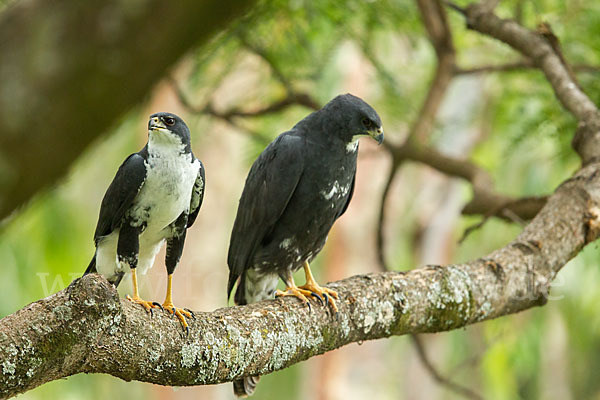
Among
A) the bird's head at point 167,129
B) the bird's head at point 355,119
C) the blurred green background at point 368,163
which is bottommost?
the bird's head at point 167,129

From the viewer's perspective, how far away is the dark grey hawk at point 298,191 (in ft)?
12.7

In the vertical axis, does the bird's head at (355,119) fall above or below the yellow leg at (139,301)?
above

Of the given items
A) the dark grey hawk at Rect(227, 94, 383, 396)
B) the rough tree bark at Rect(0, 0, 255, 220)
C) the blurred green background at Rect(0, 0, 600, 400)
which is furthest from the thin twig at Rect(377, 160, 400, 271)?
the rough tree bark at Rect(0, 0, 255, 220)

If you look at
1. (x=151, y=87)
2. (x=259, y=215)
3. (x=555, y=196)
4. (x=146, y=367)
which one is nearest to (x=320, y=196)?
(x=259, y=215)

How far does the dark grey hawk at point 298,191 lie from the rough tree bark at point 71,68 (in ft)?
9.28

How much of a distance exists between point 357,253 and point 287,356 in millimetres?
7855

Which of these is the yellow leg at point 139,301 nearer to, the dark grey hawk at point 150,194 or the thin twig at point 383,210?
the dark grey hawk at point 150,194

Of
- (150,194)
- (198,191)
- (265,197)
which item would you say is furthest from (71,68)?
(265,197)

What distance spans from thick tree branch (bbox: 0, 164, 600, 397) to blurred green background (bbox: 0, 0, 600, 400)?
377mm

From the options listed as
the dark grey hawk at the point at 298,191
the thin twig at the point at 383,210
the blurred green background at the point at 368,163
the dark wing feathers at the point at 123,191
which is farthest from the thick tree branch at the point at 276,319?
the thin twig at the point at 383,210

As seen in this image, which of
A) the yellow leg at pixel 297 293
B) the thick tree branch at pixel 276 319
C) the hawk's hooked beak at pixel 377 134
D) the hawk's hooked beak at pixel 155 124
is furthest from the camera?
the hawk's hooked beak at pixel 377 134

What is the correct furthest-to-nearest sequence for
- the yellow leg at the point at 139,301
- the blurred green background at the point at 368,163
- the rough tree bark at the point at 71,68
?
the blurred green background at the point at 368,163 → the yellow leg at the point at 139,301 → the rough tree bark at the point at 71,68

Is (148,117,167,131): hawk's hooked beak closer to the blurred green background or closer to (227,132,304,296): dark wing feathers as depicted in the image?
the blurred green background

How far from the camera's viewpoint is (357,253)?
35.5ft
